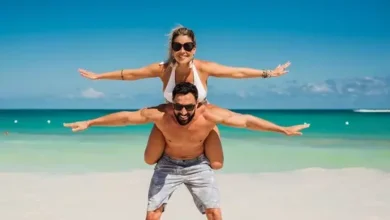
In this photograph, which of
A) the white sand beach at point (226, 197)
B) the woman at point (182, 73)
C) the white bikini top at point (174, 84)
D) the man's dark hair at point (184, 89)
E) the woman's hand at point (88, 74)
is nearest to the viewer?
the man's dark hair at point (184, 89)

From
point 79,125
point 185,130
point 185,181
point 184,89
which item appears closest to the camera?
point 184,89

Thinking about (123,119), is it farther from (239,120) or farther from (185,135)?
(239,120)

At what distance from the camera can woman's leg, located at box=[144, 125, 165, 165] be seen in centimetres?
523

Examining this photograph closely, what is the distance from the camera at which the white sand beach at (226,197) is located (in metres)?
7.86

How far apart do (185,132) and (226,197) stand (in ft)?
14.1

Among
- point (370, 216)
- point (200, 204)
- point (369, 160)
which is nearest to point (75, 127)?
point (200, 204)

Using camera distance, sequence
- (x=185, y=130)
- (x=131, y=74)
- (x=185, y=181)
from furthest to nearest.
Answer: (x=131, y=74)
(x=185, y=181)
(x=185, y=130)

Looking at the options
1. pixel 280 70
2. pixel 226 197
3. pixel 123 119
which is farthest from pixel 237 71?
pixel 226 197

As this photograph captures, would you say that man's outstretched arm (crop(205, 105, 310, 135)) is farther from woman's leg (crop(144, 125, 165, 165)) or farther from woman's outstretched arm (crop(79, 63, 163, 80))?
woman's outstretched arm (crop(79, 63, 163, 80))

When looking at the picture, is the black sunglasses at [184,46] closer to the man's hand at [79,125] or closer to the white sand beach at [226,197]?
the man's hand at [79,125]

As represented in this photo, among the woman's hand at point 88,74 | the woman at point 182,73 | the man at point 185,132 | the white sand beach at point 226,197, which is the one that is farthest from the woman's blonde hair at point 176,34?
the white sand beach at point 226,197

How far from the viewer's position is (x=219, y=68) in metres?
5.30

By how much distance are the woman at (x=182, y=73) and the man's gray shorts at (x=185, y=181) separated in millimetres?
166

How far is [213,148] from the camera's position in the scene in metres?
5.28
